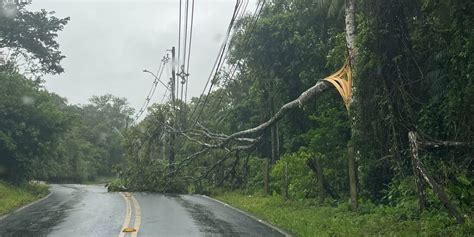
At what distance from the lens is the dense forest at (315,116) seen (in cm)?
973

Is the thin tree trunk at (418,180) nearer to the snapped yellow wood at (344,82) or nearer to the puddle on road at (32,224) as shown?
the snapped yellow wood at (344,82)

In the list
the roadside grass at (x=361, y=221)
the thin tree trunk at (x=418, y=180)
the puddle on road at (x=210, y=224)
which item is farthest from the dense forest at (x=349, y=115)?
the puddle on road at (x=210, y=224)

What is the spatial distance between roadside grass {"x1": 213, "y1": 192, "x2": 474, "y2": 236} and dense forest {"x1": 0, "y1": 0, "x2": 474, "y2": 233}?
346 mm

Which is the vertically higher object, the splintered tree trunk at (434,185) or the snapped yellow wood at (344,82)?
the snapped yellow wood at (344,82)

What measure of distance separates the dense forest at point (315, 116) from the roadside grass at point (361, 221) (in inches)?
13.6

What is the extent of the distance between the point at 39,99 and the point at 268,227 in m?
20.9

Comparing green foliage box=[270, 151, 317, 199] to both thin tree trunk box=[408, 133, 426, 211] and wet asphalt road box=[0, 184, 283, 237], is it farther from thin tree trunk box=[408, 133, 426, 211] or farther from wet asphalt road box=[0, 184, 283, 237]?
thin tree trunk box=[408, 133, 426, 211]

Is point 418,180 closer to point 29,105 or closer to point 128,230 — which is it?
point 128,230

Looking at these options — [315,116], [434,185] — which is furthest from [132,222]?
[315,116]

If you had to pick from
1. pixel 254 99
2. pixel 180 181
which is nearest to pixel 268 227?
pixel 180 181

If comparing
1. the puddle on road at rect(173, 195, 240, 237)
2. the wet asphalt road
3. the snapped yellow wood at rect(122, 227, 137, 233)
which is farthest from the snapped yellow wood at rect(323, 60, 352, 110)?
the snapped yellow wood at rect(122, 227, 137, 233)

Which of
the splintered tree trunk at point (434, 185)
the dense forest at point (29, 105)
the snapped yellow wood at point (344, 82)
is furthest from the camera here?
the dense forest at point (29, 105)

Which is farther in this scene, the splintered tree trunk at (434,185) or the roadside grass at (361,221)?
the roadside grass at (361,221)

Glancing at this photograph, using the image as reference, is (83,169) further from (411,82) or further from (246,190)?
(411,82)
